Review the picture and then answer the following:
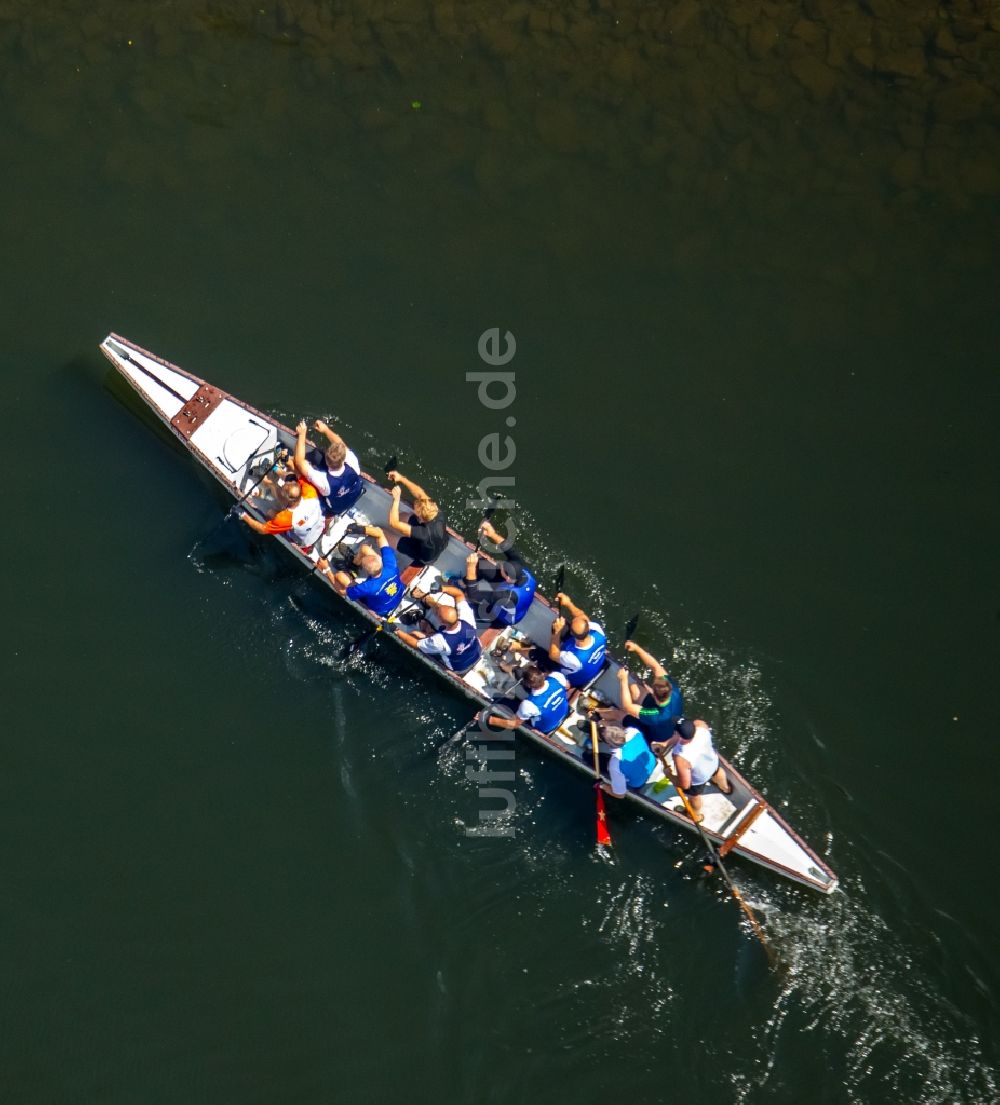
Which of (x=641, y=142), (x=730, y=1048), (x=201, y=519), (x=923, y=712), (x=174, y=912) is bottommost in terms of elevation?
(x=174, y=912)

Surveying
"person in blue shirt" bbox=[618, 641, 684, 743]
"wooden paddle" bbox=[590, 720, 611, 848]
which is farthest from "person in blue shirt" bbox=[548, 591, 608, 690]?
"wooden paddle" bbox=[590, 720, 611, 848]

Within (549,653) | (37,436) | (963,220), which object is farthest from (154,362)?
(963,220)

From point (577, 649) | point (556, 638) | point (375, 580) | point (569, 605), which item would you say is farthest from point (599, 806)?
point (375, 580)

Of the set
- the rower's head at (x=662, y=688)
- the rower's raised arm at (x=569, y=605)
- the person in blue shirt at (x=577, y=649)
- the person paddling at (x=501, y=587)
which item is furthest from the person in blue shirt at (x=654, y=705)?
the person paddling at (x=501, y=587)

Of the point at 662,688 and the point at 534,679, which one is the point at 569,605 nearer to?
the point at 534,679

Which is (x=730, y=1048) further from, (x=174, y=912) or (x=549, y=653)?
→ (x=174, y=912)

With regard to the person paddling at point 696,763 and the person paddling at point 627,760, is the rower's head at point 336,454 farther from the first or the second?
the person paddling at point 696,763
